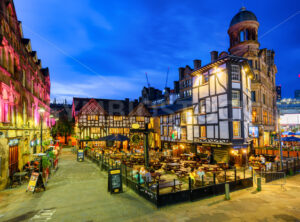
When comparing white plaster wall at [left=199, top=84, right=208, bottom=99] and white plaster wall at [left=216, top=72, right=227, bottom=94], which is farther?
white plaster wall at [left=199, top=84, right=208, bottom=99]

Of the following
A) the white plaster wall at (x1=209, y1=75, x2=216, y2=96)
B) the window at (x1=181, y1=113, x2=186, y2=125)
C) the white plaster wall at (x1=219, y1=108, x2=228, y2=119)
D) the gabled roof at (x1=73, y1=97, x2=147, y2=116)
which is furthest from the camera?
the gabled roof at (x1=73, y1=97, x2=147, y2=116)

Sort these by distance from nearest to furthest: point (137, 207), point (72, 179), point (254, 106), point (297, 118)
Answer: point (137, 207)
point (72, 179)
point (254, 106)
point (297, 118)

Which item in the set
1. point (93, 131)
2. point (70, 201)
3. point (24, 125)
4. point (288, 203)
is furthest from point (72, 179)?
point (93, 131)

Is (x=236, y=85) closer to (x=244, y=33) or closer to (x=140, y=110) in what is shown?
(x=244, y=33)

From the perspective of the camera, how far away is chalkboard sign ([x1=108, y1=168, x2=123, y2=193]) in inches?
462

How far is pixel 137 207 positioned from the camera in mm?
9844

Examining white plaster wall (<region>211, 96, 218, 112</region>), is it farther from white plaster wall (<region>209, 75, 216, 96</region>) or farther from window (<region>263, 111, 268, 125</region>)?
window (<region>263, 111, 268, 125</region>)

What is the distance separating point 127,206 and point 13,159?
1075cm

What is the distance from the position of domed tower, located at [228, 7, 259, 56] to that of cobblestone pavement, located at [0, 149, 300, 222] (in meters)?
28.0

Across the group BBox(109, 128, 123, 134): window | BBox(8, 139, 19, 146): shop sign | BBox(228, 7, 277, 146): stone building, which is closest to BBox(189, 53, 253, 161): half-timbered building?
BBox(228, 7, 277, 146): stone building

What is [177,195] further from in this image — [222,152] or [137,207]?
[222,152]

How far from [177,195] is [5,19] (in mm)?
16693

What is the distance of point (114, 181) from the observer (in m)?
11.8

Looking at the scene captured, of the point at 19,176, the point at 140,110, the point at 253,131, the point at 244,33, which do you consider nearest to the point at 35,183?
the point at 19,176
